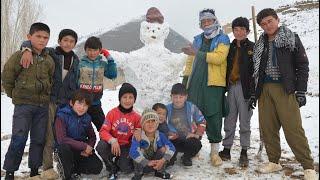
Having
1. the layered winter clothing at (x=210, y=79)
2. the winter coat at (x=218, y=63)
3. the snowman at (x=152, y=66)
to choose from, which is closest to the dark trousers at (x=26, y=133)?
the snowman at (x=152, y=66)

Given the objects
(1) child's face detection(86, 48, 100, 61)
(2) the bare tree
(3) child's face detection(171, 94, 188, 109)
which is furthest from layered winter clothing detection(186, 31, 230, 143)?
(2) the bare tree

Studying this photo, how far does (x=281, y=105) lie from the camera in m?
3.90

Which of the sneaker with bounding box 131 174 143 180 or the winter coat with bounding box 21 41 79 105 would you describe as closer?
the sneaker with bounding box 131 174 143 180

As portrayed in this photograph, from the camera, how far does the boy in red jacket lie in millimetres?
3959

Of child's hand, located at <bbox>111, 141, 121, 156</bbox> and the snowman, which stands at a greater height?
the snowman

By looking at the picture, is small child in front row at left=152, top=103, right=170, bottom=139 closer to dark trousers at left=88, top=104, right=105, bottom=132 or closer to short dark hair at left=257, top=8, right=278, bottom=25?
dark trousers at left=88, top=104, right=105, bottom=132

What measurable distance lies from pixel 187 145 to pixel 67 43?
5.57 ft

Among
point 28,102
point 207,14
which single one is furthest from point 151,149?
point 207,14

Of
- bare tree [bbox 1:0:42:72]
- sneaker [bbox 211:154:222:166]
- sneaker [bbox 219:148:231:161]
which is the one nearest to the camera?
sneaker [bbox 211:154:222:166]

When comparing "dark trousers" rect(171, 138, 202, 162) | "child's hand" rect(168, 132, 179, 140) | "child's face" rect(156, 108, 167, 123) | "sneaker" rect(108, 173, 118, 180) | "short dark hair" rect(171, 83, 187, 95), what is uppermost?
"short dark hair" rect(171, 83, 187, 95)

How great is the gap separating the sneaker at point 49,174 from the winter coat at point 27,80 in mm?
717

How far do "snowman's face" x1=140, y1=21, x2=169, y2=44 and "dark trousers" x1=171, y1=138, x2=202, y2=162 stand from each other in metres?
1.44

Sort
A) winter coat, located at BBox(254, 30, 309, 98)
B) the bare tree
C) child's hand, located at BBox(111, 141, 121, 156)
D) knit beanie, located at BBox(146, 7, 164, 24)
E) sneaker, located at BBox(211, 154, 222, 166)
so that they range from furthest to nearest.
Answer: the bare tree, knit beanie, located at BBox(146, 7, 164, 24), sneaker, located at BBox(211, 154, 222, 166), child's hand, located at BBox(111, 141, 121, 156), winter coat, located at BBox(254, 30, 309, 98)

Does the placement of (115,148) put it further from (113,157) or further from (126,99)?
(126,99)
